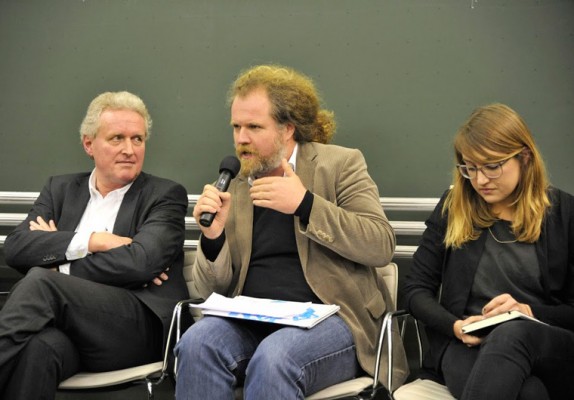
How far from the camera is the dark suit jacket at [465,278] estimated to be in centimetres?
263

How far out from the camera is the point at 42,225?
3234mm

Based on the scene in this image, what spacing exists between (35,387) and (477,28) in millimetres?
2438

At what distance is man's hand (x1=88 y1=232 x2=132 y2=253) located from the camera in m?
3.05

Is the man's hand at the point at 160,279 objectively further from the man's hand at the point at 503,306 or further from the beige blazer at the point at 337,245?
the man's hand at the point at 503,306

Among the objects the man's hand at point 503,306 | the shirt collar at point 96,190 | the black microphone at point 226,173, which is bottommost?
the man's hand at point 503,306

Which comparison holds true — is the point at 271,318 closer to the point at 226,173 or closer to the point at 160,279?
the point at 226,173

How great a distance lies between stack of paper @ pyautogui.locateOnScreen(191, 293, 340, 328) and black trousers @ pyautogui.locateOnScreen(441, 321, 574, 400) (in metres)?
0.55

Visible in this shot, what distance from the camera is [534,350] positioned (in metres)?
2.32

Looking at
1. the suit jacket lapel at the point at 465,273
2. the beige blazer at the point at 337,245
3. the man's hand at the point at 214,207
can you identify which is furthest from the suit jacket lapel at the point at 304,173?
the suit jacket lapel at the point at 465,273

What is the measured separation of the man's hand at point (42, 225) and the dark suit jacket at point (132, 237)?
0.03m

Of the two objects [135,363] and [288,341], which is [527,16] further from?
[135,363]

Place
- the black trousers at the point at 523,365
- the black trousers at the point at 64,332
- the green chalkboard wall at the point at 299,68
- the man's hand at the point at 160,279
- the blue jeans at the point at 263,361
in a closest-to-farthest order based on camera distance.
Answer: the black trousers at the point at 523,365 < the blue jeans at the point at 263,361 < the black trousers at the point at 64,332 < the man's hand at the point at 160,279 < the green chalkboard wall at the point at 299,68

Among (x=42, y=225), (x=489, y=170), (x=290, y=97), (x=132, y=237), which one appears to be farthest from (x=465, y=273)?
(x=42, y=225)

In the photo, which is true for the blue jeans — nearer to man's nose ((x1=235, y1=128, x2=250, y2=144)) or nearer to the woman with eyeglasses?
the woman with eyeglasses
